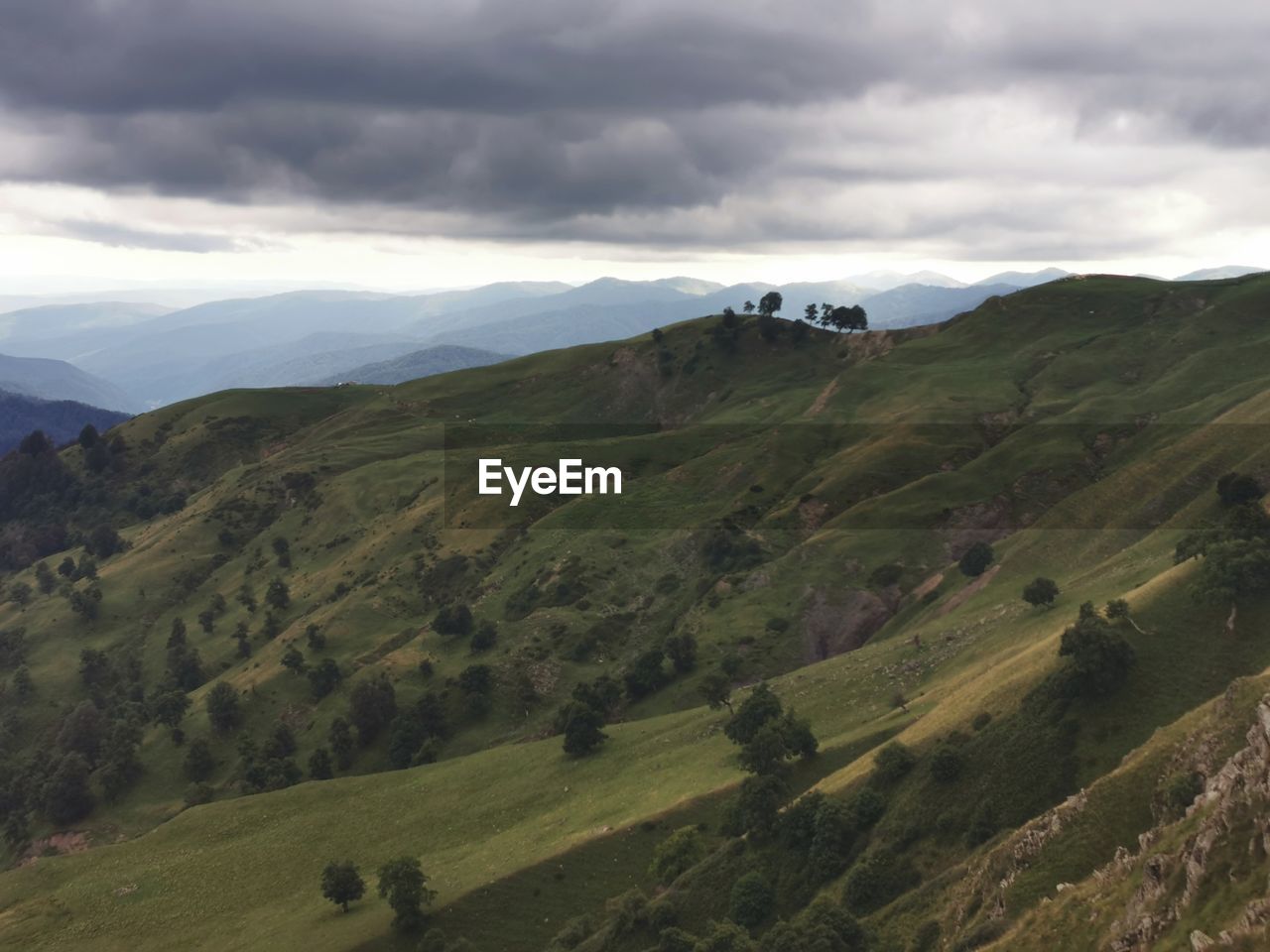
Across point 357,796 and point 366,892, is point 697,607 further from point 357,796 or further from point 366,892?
point 366,892

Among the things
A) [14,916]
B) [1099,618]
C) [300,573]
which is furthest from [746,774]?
[300,573]

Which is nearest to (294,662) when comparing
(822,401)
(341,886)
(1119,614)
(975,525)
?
(341,886)

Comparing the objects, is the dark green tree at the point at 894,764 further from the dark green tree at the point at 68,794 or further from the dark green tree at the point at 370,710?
the dark green tree at the point at 68,794

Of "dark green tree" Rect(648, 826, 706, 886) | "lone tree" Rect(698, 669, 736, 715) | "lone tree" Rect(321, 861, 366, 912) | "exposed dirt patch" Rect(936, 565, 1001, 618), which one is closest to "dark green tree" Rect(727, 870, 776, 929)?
"dark green tree" Rect(648, 826, 706, 886)

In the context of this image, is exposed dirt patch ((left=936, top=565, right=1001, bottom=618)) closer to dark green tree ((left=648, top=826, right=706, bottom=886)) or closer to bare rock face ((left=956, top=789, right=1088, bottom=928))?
dark green tree ((left=648, top=826, right=706, bottom=886))

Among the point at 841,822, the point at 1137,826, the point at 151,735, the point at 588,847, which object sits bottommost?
the point at 151,735

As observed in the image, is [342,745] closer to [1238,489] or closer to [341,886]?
[341,886]

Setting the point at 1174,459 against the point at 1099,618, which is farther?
the point at 1174,459
